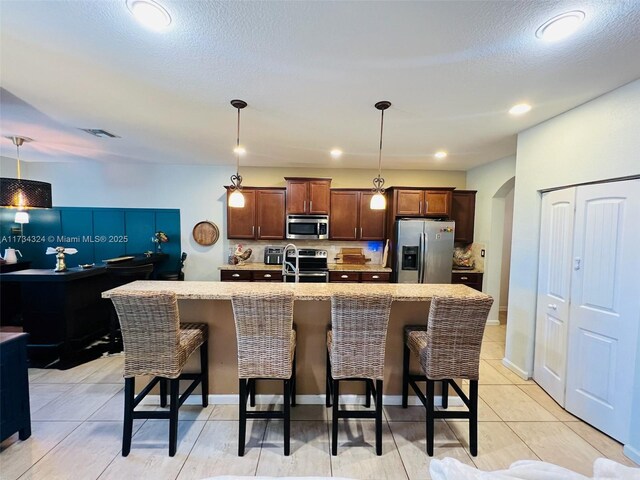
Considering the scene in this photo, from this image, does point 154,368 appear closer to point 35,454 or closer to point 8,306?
point 35,454

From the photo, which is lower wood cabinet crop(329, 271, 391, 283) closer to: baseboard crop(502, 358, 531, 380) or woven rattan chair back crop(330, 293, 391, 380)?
baseboard crop(502, 358, 531, 380)

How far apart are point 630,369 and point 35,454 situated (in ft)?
13.8

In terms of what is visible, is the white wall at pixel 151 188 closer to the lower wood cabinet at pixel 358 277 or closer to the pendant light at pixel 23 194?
the pendant light at pixel 23 194

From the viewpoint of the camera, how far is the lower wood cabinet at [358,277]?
4.53 metres

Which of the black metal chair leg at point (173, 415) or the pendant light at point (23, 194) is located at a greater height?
the pendant light at point (23, 194)

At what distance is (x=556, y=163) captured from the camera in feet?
8.47

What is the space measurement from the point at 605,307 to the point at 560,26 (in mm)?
2022

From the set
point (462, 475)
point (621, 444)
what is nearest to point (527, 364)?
→ point (621, 444)

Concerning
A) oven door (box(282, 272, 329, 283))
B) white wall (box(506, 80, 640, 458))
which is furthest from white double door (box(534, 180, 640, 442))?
oven door (box(282, 272, 329, 283))

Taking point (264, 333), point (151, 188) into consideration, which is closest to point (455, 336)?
point (264, 333)

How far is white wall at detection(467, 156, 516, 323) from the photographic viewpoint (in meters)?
4.31

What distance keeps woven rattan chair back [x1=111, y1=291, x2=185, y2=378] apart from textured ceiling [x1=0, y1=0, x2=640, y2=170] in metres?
1.56

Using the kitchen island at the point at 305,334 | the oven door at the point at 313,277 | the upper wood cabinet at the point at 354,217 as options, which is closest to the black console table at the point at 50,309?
the kitchen island at the point at 305,334

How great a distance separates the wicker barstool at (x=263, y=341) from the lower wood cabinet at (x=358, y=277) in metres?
2.65
